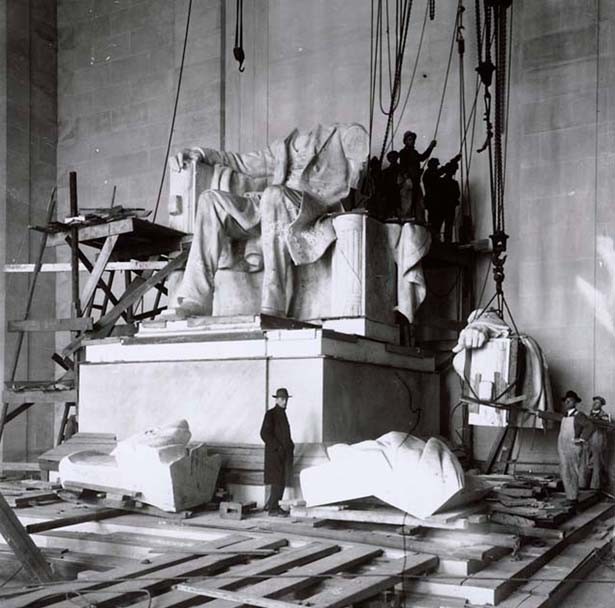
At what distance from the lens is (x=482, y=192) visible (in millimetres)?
11211

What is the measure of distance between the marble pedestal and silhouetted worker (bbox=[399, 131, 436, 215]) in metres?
1.89

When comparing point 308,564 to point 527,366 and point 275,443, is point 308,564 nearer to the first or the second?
point 275,443

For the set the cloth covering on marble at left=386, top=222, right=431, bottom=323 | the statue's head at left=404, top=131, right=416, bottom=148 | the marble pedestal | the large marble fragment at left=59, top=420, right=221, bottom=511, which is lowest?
the large marble fragment at left=59, top=420, right=221, bottom=511

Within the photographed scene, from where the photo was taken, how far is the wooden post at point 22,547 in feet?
16.3

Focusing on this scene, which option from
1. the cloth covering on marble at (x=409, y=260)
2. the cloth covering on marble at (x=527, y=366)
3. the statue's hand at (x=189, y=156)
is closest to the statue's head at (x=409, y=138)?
the cloth covering on marble at (x=409, y=260)

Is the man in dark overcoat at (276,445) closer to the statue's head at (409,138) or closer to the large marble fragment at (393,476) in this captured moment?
the large marble fragment at (393,476)

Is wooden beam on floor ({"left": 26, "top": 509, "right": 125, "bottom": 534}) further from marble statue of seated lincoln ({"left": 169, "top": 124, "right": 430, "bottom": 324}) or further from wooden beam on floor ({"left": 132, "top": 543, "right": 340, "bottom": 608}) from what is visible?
marble statue of seated lincoln ({"left": 169, "top": 124, "right": 430, "bottom": 324})

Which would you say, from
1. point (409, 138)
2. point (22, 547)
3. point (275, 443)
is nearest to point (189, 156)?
point (409, 138)

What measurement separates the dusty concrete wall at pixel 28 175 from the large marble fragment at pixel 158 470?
7383 millimetres

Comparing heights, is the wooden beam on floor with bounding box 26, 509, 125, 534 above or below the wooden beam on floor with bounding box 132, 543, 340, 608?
below

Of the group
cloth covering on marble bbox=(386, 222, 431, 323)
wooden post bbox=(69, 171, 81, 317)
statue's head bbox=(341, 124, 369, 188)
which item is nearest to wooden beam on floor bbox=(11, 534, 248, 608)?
cloth covering on marble bbox=(386, 222, 431, 323)

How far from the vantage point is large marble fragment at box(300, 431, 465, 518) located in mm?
5930

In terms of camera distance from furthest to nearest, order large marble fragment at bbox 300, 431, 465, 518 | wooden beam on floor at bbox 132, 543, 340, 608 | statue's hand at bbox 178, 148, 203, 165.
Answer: statue's hand at bbox 178, 148, 203, 165, large marble fragment at bbox 300, 431, 465, 518, wooden beam on floor at bbox 132, 543, 340, 608

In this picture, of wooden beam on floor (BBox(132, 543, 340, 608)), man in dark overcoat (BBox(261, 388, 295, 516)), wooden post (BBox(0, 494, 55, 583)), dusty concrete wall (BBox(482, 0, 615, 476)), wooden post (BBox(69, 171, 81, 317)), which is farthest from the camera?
wooden post (BBox(69, 171, 81, 317))
